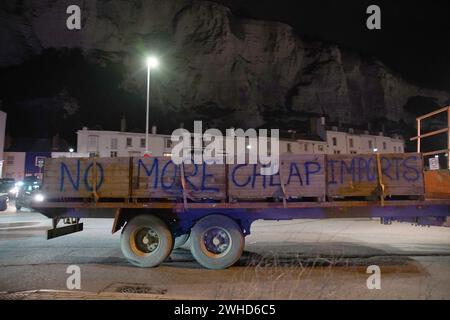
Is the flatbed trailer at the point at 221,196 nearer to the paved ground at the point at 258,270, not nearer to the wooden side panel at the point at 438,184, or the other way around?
the wooden side panel at the point at 438,184

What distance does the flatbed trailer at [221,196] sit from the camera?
23.2ft

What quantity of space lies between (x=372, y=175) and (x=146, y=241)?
4.90 m

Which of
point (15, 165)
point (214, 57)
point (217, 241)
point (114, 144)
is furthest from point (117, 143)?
point (214, 57)

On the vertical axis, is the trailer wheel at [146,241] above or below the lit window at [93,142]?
below

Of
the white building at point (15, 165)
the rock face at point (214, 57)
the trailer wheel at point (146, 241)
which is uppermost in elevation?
the rock face at point (214, 57)

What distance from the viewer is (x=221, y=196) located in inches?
284

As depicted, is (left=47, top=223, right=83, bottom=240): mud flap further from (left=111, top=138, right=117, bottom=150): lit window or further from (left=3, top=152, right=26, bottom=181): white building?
(left=3, top=152, right=26, bottom=181): white building

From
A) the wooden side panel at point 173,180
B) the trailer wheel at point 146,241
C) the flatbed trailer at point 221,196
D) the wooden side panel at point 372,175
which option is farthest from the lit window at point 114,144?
the wooden side panel at point 372,175

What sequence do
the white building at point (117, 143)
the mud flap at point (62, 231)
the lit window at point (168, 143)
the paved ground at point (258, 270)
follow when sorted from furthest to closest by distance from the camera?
the lit window at point (168, 143) < the white building at point (117, 143) < the mud flap at point (62, 231) < the paved ground at point (258, 270)

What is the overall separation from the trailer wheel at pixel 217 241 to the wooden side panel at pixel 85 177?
1784mm

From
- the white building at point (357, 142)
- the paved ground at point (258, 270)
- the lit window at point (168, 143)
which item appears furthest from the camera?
the white building at point (357, 142)

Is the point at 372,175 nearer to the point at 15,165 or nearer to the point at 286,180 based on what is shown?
the point at 286,180

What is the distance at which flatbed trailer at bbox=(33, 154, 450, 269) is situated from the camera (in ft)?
23.2

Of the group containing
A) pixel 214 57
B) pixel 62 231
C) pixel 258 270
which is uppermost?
pixel 214 57
